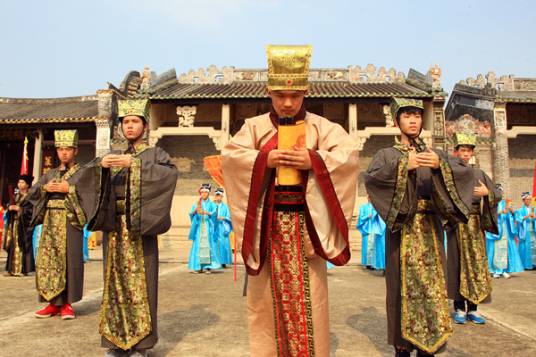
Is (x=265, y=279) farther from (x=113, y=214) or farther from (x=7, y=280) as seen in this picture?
(x=7, y=280)

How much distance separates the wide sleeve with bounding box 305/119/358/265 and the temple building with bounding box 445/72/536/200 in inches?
562

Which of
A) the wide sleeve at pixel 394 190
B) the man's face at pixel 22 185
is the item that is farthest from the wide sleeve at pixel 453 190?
the man's face at pixel 22 185

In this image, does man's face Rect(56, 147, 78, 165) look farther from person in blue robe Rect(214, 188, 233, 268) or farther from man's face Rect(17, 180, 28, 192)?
person in blue robe Rect(214, 188, 233, 268)

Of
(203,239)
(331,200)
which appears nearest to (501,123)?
(203,239)

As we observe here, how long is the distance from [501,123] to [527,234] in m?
6.51

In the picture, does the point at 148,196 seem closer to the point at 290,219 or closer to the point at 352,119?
the point at 290,219

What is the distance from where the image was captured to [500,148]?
15.2 m

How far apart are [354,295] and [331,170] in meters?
3.98

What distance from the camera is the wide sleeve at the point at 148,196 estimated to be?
10.1ft

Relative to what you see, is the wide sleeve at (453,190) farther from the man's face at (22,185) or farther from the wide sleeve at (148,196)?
the man's face at (22,185)


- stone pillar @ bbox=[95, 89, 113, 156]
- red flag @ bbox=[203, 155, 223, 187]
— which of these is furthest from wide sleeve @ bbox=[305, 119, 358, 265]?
stone pillar @ bbox=[95, 89, 113, 156]

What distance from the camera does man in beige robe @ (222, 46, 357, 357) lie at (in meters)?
2.25

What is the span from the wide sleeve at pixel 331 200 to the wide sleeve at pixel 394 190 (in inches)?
26.1

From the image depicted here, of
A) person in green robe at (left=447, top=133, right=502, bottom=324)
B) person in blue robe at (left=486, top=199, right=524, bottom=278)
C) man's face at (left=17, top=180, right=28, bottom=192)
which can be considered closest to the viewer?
person in green robe at (left=447, top=133, right=502, bottom=324)
